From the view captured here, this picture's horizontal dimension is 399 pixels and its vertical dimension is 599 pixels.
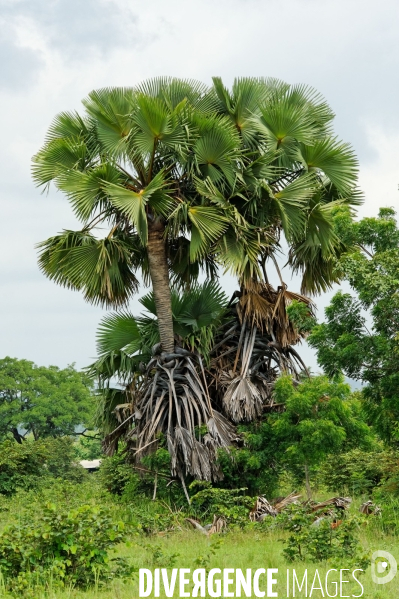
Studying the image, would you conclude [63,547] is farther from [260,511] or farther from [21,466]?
[21,466]

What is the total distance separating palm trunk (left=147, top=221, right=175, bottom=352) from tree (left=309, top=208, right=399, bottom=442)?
4010 millimetres

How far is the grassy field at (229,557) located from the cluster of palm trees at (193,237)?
3099mm

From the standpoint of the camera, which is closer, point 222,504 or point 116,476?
point 222,504

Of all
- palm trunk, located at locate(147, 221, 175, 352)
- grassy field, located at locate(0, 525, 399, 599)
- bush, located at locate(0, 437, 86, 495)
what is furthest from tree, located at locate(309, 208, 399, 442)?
bush, located at locate(0, 437, 86, 495)

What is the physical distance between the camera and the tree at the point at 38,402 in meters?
43.0

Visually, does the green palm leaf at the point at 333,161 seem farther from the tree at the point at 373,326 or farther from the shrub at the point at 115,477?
the shrub at the point at 115,477

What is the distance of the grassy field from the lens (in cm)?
685

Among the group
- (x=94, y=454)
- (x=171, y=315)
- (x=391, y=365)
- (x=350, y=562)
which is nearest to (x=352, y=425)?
(x=391, y=365)

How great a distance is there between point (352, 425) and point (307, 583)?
6.88 metres

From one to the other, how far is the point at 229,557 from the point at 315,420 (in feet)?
14.9

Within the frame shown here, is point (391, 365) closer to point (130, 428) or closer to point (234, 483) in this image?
point (234, 483)

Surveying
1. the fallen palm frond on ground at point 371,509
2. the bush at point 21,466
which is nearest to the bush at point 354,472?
the fallen palm frond on ground at point 371,509

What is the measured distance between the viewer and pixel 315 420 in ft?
43.9

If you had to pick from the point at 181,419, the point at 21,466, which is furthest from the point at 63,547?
the point at 21,466
